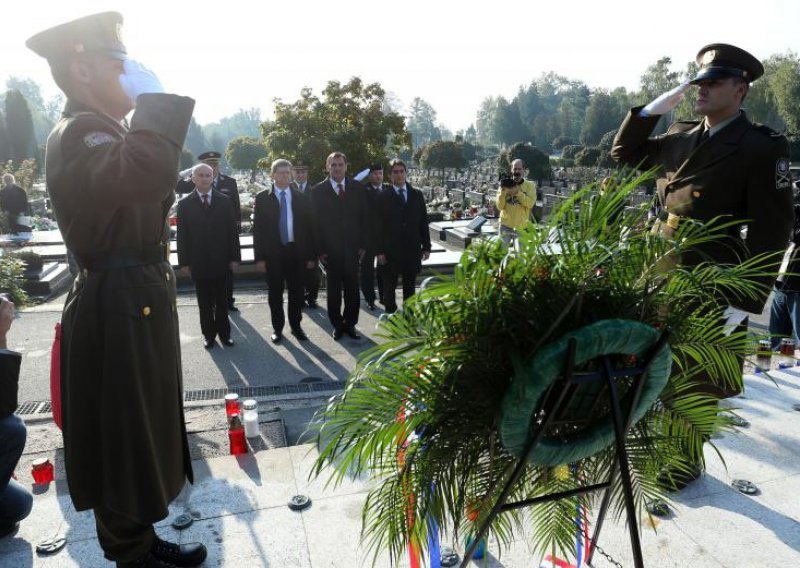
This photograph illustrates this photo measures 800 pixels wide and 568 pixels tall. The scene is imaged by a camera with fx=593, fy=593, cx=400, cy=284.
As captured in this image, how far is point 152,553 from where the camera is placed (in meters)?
2.52

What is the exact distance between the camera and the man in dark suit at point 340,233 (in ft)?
23.5

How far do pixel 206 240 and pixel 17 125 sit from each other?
61032mm

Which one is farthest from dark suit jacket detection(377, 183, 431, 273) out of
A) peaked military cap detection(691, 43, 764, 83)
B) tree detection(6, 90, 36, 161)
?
tree detection(6, 90, 36, 161)

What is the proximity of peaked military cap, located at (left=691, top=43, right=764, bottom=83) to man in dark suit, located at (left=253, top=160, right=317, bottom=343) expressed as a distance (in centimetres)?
490

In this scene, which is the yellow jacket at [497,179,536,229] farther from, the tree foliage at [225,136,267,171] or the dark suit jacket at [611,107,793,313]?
the tree foliage at [225,136,267,171]

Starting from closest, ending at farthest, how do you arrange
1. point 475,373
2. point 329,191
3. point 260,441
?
point 475,373 < point 260,441 < point 329,191

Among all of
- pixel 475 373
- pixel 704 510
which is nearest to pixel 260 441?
pixel 704 510

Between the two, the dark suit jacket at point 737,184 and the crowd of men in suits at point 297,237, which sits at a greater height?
the dark suit jacket at point 737,184

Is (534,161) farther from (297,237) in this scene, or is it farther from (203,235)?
(203,235)

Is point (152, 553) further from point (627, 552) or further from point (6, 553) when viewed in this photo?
point (627, 552)

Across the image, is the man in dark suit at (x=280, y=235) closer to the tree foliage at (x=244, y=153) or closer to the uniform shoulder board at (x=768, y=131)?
the uniform shoulder board at (x=768, y=131)

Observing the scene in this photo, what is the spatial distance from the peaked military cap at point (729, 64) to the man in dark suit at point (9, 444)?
3585 mm

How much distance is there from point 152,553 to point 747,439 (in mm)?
3485

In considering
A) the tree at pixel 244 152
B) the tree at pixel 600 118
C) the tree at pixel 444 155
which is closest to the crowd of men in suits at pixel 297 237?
the tree at pixel 444 155
